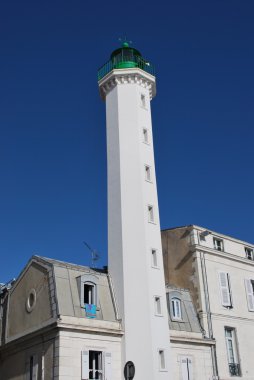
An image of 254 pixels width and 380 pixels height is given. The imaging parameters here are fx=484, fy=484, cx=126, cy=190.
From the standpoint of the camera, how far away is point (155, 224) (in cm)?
2602

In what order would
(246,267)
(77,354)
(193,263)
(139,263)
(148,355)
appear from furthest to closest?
(246,267) → (193,263) → (139,263) → (148,355) → (77,354)

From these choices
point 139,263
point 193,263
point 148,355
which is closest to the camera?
point 148,355

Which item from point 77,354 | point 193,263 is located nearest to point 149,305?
point 77,354

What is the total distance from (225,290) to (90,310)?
402 inches

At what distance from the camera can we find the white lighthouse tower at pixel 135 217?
Result: 22984 mm

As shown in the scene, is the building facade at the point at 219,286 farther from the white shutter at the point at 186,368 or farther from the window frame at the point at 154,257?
the window frame at the point at 154,257

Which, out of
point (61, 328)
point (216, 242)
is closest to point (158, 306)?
point (61, 328)

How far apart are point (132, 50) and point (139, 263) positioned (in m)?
14.8

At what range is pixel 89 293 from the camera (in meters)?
23.5

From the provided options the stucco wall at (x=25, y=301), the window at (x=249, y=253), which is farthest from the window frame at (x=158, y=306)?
the window at (x=249, y=253)

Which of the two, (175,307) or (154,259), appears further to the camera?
(175,307)

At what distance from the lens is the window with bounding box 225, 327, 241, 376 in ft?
89.2

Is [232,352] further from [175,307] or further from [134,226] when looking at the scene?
[134,226]

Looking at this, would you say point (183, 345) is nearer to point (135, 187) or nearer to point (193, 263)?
point (193, 263)
